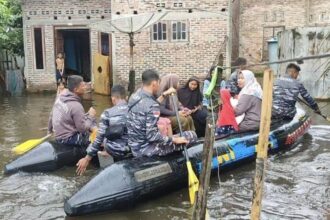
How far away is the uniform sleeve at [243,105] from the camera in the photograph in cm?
720

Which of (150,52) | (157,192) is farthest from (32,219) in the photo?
(150,52)

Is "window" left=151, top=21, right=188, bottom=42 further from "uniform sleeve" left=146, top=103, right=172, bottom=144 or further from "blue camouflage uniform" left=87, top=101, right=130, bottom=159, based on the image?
"uniform sleeve" left=146, top=103, right=172, bottom=144

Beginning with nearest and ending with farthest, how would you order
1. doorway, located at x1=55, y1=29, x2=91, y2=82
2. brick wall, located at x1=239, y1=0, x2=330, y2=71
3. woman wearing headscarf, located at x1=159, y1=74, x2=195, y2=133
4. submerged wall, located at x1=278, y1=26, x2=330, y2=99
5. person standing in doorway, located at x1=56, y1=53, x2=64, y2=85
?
woman wearing headscarf, located at x1=159, y1=74, x2=195, y2=133 < submerged wall, located at x1=278, y1=26, x2=330, y2=99 < person standing in doorway, located at x1=56, y1=53, x2=64, y2=85 < doorway, located at x1=55, y1=29, x2=91, y2=82 < brick wall, located at x1=239, y1=0, x2=330, y2=71

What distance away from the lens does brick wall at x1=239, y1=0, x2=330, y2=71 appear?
751 inches

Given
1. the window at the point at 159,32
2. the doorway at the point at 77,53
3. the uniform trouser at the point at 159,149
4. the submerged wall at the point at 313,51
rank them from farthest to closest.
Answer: the doorway at the point at 77,53 < the window at the point at 159,32 < the submerged wall at the point at 313,51 < the uniform trouser at the point at 159,149

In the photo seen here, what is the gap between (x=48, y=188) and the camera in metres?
6.10

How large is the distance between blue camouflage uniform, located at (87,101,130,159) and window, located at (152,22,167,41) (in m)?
8.74

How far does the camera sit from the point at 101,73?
1527cm

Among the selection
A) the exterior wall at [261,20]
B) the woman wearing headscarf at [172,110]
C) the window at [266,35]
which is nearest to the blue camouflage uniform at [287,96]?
the woman wearing headscarf at [172,110]

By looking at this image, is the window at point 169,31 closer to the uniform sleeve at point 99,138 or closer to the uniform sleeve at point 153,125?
the uniform sleeve at point 99,138

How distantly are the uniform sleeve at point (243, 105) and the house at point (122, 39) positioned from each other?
286 inches

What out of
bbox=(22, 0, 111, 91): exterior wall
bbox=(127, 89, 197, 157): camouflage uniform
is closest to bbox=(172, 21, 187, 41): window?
bbox=(22, 0, 111, 91): exterior wall

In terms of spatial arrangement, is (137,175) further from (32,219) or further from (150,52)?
(150,52)

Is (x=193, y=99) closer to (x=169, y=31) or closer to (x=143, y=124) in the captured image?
(x=143, y=124)
